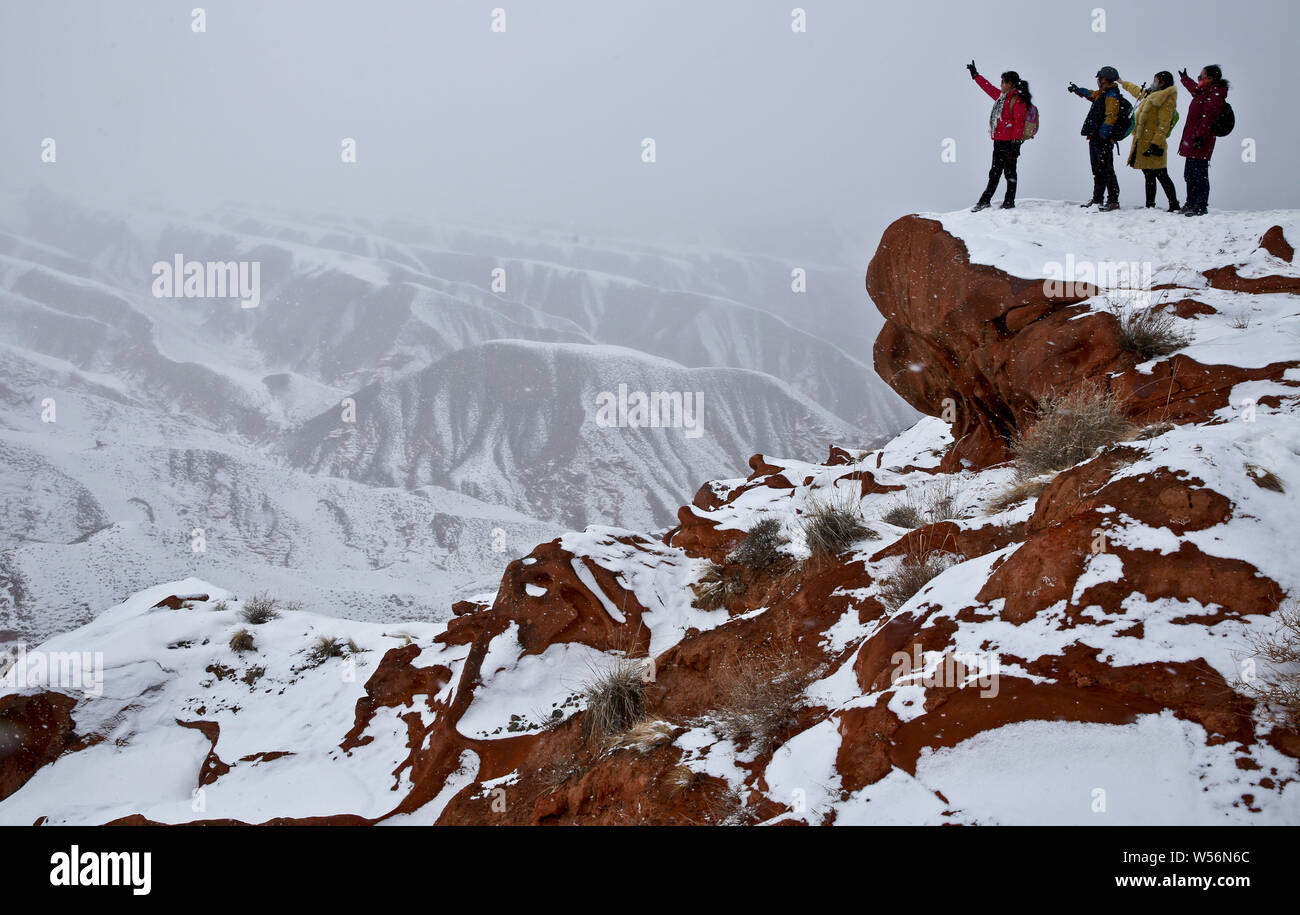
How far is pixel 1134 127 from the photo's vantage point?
9.46m

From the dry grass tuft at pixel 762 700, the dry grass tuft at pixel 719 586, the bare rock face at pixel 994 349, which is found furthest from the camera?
the dry grass tuft at pixel 719 586

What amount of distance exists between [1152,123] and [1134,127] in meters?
0.22

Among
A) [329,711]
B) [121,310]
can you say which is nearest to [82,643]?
[329,711]

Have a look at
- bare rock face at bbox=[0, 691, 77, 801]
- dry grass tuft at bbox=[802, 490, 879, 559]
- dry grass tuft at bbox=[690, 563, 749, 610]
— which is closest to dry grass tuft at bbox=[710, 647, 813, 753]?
dry grass tuft at bbox=[802, 490, 879, 559]

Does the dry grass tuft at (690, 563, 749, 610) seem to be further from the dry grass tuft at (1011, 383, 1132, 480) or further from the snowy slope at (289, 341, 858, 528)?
the snowy slope at (289, 341, 858, 528)

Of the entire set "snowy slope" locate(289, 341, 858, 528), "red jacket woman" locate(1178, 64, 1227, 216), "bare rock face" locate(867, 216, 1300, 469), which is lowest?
"snowy slope" locate(289, 341, 858, 528)

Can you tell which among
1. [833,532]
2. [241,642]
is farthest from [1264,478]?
[241,642]

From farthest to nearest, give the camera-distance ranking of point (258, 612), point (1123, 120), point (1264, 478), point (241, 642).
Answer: point (258, 612) → point (241, 642) → point (1123, 120) → point (1264, 478)

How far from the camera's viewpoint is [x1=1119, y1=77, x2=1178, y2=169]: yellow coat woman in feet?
30.0

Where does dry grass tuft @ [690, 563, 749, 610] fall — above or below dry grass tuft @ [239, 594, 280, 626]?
above

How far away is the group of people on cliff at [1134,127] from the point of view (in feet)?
29.2

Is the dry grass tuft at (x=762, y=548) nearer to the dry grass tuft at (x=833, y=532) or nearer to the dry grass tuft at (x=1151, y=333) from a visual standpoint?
the dry grass tuft at (x=833, y=532)

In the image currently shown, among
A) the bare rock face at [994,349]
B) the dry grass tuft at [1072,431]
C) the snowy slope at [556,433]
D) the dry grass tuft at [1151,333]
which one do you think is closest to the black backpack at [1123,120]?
the bare rock face at [994,349]

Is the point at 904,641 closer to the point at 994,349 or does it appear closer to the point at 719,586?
the point at 719,586
